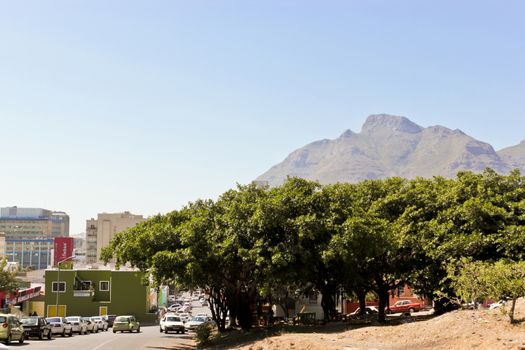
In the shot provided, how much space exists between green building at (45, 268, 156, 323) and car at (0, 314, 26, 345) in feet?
154

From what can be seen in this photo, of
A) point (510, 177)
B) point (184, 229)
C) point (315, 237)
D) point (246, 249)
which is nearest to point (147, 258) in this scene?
point (184, 229)

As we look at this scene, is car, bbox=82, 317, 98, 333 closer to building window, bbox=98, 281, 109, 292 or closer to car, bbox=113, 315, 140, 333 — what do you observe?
car, bbox=113, 315, 140, 333

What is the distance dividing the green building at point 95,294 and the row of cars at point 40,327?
78.1 feet

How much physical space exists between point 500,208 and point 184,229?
50.0 ft

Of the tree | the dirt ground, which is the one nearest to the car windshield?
the dirt ground

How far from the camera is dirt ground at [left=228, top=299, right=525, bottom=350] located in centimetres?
2166

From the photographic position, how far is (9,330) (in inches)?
1247

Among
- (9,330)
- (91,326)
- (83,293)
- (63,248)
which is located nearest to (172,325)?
(91,326)

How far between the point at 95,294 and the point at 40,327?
43861 mm

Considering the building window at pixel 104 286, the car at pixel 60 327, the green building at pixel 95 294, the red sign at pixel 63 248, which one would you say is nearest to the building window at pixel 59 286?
the green building at pixel 95 294

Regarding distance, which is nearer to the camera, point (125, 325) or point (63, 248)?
point (125, 325)

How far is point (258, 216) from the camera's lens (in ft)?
99.6

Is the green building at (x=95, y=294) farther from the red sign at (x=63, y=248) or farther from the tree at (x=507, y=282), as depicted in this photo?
the red sign at (x=63, y=248)

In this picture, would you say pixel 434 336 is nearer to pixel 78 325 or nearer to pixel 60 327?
pixel 60 327
